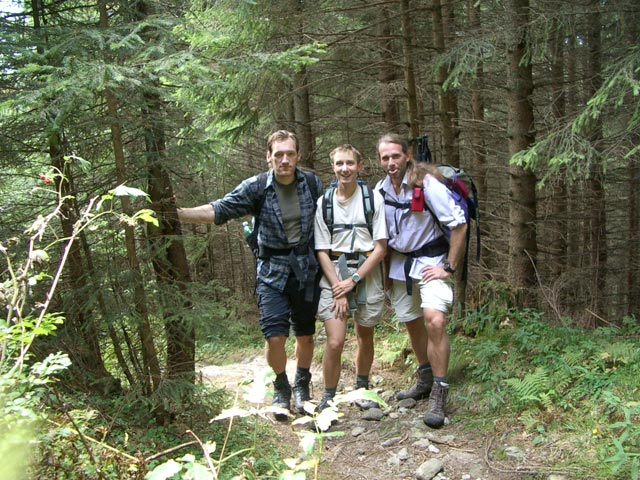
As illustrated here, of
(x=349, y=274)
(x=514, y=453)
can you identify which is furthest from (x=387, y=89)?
(x=514, y=453)

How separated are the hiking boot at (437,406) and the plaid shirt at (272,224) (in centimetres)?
162

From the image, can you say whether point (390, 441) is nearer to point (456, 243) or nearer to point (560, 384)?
point (560, 384)

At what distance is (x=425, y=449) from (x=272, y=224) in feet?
8.01

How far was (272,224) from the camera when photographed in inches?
194

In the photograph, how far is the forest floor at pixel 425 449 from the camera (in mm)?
3883

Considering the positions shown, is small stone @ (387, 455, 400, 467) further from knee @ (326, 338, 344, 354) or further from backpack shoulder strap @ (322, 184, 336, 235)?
backpack shoulder strap @ (322, 184, 336, 235)

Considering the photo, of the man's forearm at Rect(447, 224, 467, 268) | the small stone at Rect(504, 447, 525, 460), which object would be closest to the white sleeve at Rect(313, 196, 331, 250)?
the man's forearm at Rect(447, 224, 467, 268)

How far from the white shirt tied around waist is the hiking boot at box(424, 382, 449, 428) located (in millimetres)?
1053

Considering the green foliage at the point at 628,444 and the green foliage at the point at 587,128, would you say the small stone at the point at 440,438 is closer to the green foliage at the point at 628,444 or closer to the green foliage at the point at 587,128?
the green foliage at the point at 628,444

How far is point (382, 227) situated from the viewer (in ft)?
16.3

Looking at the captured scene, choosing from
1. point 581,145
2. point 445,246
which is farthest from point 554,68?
point 445,246

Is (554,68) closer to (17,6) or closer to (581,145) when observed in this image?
(581,145)

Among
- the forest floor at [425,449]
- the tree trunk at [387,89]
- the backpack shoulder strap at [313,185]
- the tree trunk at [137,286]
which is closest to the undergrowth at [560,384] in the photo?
the forest floor at [425,449]

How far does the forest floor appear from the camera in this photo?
3.88 metres
